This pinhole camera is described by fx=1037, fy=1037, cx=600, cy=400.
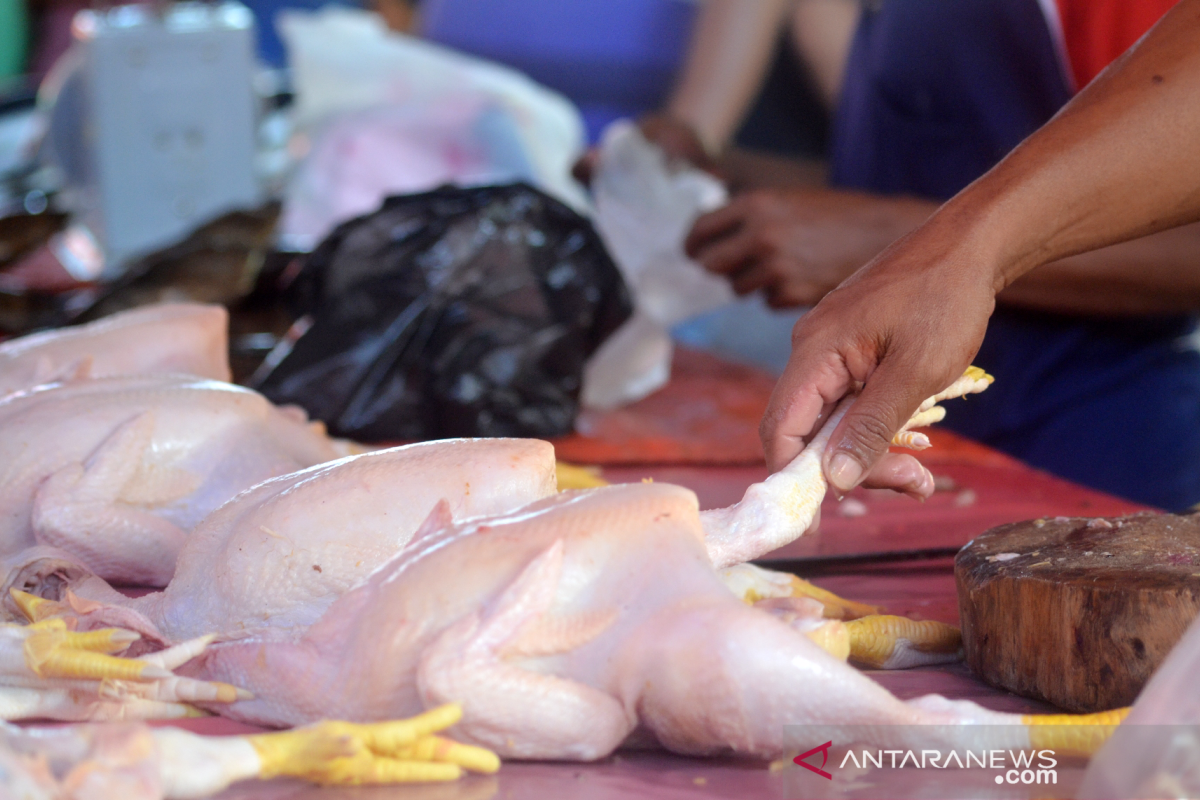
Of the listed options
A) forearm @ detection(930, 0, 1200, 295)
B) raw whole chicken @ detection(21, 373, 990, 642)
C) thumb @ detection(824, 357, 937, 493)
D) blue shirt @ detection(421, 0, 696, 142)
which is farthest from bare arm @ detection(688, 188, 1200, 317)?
blue shirt @ detection(421, 0, 696, 142)

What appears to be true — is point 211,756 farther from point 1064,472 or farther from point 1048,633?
point 1064,472

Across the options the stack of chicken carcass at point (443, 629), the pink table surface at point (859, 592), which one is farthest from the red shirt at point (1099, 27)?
the stack of chicken carcass at point (443, 629)

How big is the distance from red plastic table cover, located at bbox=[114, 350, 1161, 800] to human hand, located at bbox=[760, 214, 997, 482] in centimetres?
24

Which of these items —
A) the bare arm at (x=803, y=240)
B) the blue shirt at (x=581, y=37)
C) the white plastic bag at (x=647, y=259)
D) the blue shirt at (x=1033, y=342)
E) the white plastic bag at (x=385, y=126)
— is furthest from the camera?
the blue shirt at (x=581, y=37)

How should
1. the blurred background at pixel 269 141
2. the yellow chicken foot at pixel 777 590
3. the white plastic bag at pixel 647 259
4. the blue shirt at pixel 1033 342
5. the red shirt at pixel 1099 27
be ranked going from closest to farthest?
the yellow chicken foot at pixel 777 590 → the red shirt at pixel 1099 27 → the blue shirt at pixel 1033 342 → the white plastic bag at pixel 647 259 → the blurred background at pixel 269 141

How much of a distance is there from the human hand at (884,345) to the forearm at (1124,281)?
43.9 inches

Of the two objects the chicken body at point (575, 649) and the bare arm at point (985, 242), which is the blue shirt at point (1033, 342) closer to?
the bare arm at point (985, 242)

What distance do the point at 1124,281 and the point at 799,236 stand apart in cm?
66

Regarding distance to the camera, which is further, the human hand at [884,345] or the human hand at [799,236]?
the human hand at [799,236]

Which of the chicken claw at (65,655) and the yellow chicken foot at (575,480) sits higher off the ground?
the chicken claw at (65,655)

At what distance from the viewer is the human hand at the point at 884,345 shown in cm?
101

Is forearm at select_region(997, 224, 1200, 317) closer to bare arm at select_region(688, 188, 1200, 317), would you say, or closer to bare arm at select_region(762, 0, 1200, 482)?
bare arm at select_region(688, 188, 1200, 317)

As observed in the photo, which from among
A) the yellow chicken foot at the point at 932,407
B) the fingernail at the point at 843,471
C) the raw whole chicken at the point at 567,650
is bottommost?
the raw whole chicken at the point at 567,650

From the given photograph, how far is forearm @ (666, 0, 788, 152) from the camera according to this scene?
12.5 ft
